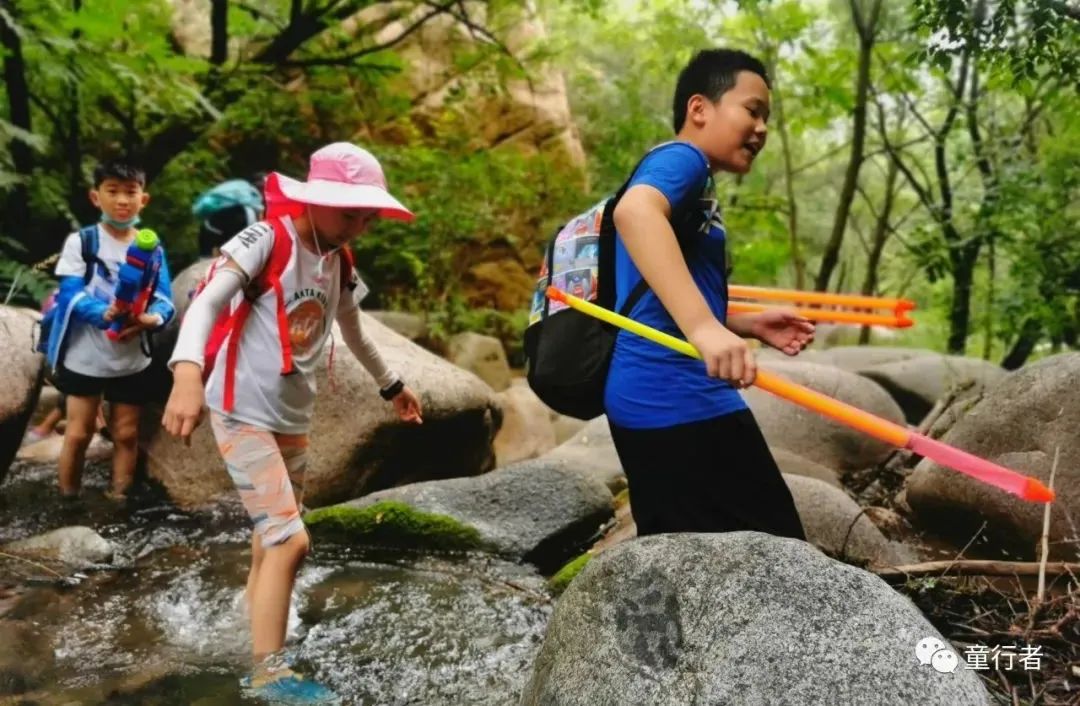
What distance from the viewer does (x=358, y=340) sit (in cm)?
371

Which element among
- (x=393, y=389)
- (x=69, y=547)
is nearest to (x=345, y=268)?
(x=393, y=389)

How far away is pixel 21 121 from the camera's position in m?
6.84

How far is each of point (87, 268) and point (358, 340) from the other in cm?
255

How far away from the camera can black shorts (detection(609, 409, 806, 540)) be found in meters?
2.32

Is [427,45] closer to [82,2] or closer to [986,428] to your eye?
[82,2]

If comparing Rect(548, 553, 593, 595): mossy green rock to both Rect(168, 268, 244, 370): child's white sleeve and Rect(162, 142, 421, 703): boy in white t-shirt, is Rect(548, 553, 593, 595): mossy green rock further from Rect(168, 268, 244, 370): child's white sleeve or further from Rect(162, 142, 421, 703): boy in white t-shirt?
Rect(168, 268, 244, 370): child's white sleeve

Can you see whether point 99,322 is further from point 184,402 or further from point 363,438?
point 184,402

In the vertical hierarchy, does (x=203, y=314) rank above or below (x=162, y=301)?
above

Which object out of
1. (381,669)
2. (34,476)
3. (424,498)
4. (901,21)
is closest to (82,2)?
(34,476)

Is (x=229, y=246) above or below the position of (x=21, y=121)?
below

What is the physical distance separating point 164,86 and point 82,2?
955mm

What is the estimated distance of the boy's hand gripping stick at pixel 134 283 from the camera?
5090 mm

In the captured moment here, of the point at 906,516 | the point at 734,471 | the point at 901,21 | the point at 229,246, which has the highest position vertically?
the point at 901,21

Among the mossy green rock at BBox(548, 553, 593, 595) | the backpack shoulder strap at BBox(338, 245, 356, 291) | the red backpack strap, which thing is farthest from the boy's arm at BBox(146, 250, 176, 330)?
the mossy green rock at BBox(548, 553, 593, 595)
